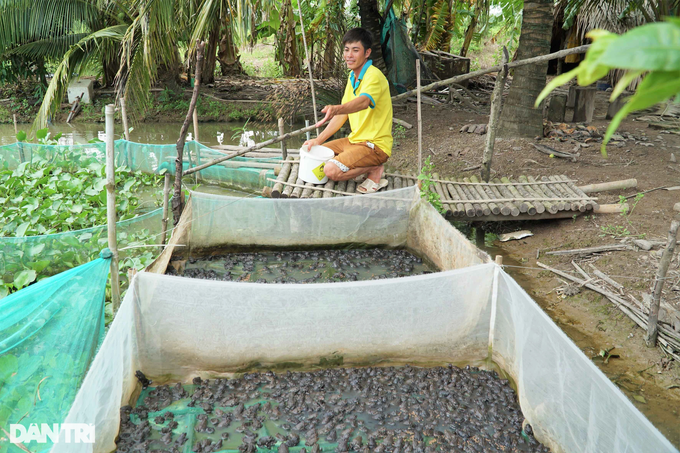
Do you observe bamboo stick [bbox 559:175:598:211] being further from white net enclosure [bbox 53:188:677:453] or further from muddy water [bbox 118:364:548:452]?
muddy water [bbox 118:364:548:452]

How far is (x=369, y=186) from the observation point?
15.2 ft

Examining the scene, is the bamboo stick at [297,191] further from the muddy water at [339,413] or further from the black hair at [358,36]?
the muddy water at [339,413]

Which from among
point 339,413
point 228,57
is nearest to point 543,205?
point 339,413

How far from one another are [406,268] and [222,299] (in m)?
2.05

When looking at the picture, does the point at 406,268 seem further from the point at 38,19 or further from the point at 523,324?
the point at 38,19

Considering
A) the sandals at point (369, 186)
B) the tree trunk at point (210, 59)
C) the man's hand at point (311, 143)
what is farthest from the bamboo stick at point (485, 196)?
the tree trunk at point (210, 59)

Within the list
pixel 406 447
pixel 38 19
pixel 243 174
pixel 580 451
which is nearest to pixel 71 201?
pixel 243 174

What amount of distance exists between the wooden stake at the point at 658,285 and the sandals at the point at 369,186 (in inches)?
90.8

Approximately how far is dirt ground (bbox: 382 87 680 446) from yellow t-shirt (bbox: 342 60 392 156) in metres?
1.52

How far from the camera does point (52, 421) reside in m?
2.11

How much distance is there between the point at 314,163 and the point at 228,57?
31.4 feet

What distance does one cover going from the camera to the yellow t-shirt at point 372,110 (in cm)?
435

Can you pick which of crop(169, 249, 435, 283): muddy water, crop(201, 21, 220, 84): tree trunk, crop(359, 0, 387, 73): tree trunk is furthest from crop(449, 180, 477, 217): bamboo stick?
crop(201, 21, 220, 84): tree trunk
